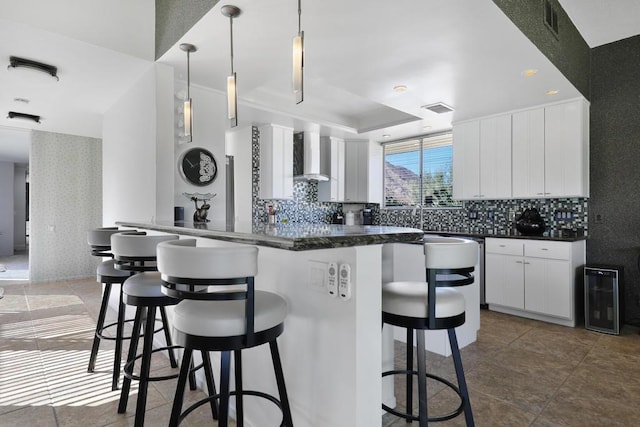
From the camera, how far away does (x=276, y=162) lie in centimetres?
533

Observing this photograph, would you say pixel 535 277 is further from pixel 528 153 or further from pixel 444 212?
pixel 444 212

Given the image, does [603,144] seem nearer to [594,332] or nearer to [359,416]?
[594,332]

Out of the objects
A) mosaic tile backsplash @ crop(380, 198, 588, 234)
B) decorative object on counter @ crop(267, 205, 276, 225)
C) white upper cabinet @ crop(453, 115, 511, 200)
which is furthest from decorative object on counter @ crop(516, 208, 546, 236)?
decorative object on counter @ crop(267, 205, 276, 225)

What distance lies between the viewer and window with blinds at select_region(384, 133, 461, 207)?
564cm

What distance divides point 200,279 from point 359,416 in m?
0.81

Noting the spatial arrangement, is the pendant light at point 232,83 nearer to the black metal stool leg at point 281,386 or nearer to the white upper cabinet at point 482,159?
the black metal stool leg at point 281,386

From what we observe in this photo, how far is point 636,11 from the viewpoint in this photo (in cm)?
334

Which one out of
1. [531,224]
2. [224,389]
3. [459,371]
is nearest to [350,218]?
[531,224]

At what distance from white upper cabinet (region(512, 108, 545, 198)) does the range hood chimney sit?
278 cm

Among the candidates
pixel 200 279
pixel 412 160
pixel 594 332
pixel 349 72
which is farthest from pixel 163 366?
pixel 412 160

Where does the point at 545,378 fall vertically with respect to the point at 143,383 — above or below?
below

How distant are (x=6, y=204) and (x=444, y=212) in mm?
10394

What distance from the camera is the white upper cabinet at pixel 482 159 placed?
4457 mm

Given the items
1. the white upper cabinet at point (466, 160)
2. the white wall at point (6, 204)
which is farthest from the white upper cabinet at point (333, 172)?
the white wall at point (6, 204)
